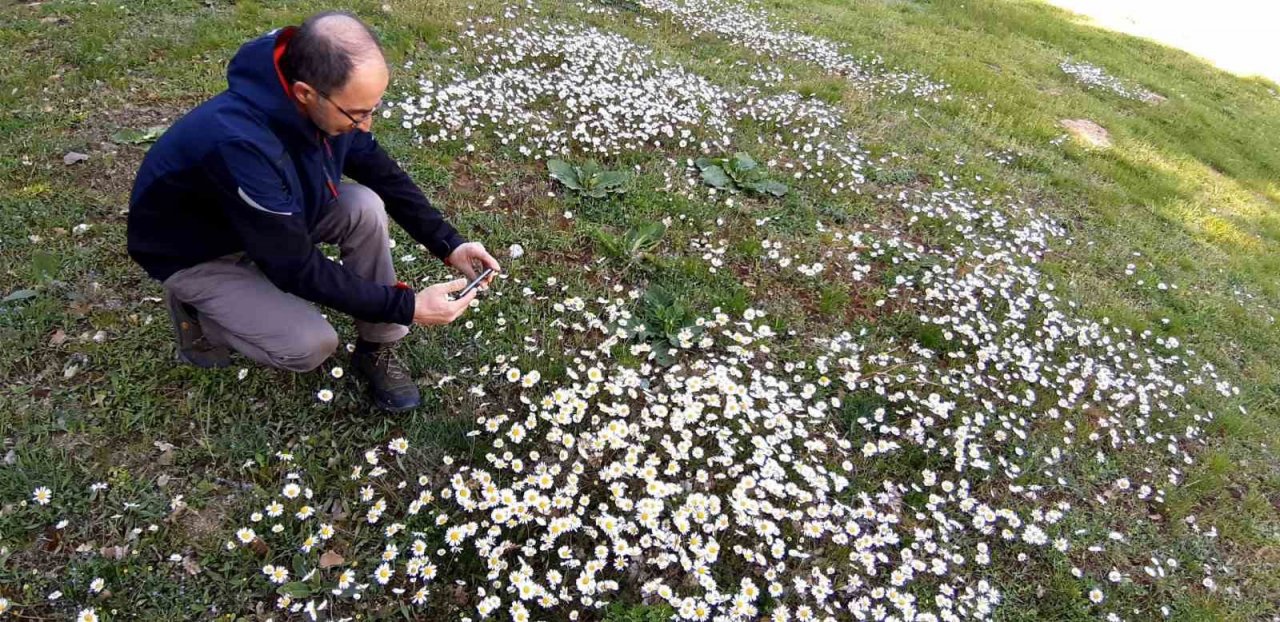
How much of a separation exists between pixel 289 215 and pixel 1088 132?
1154cm

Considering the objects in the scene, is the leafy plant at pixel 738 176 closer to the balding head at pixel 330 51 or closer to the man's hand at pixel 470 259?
the man's hand at pixel 470 259

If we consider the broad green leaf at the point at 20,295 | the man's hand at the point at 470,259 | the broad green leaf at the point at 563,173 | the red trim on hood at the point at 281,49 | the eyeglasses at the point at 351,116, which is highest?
the red trim on hood at the point at 281,49

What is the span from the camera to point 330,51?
267cm

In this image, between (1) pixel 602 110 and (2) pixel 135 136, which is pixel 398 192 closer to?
(2) pixel 135 136

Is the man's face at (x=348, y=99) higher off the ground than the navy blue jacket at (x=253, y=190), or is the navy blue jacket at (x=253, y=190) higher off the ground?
the man's face at (x=348, y=99)

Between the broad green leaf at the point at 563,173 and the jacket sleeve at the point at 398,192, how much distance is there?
7.74 ft

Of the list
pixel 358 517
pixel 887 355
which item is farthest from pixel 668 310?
pixel 358 517

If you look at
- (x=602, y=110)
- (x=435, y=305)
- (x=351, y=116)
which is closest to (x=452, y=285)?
(x=435, y=305)

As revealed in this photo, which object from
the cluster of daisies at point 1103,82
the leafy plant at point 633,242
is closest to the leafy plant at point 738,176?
the leafy plant at point 633,242

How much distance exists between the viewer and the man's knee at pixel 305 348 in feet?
11.1

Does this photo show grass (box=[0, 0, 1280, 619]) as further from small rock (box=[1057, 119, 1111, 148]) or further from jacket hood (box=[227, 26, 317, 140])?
jacket hood (box=[227, 26, 317, 140])

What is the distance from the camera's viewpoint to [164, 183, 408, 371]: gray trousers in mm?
3314

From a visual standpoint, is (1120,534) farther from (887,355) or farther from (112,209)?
(112,209)

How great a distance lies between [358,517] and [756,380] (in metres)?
2.53
